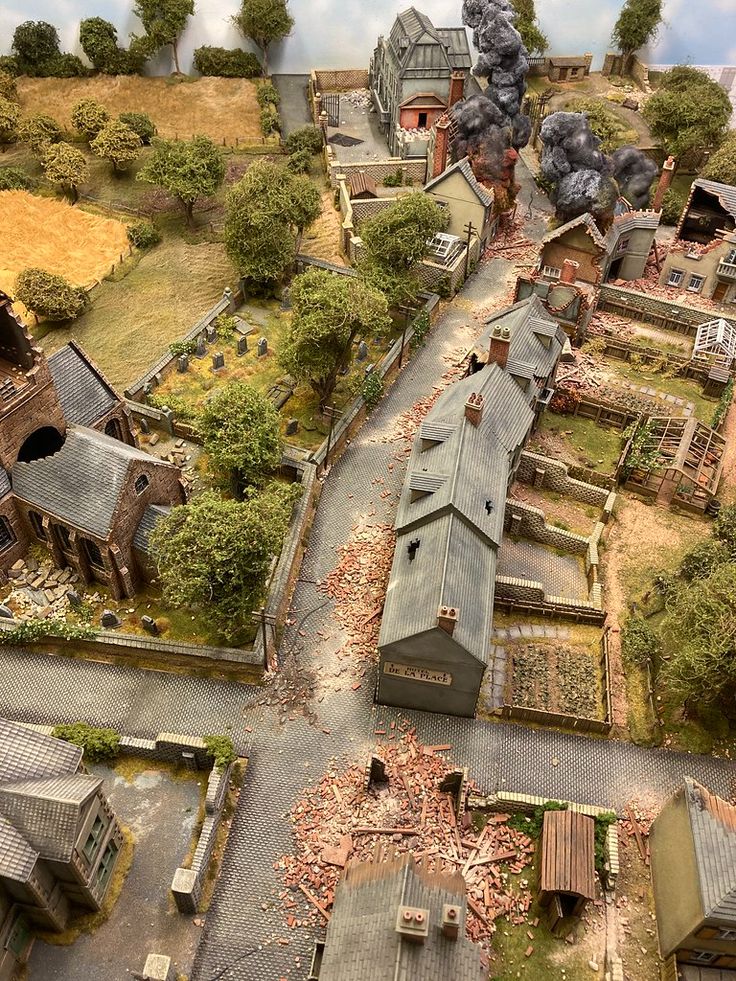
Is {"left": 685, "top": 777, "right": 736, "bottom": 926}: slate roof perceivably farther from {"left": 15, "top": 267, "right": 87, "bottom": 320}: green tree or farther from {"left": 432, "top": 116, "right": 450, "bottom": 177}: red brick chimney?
{"left": 432, "top": 116, "right": 450, "bottom": 177}: red brick chimney

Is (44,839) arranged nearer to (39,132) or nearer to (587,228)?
(587,228)

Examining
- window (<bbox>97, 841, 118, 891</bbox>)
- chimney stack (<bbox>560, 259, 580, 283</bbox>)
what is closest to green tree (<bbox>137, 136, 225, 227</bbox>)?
chimney stack (<bbox>560, 259, 580, 283</bbox>)

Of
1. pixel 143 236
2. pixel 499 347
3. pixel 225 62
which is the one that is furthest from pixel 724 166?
pixel 225 62

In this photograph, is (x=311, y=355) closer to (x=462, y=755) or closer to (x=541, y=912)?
(x=462, y=755)

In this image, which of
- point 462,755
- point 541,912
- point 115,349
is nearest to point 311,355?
point 115,349

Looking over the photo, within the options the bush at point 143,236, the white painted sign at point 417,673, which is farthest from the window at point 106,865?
the bush at point 143,236

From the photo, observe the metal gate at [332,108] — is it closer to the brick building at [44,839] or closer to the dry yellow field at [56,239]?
the dry yellow field at [56,239]
